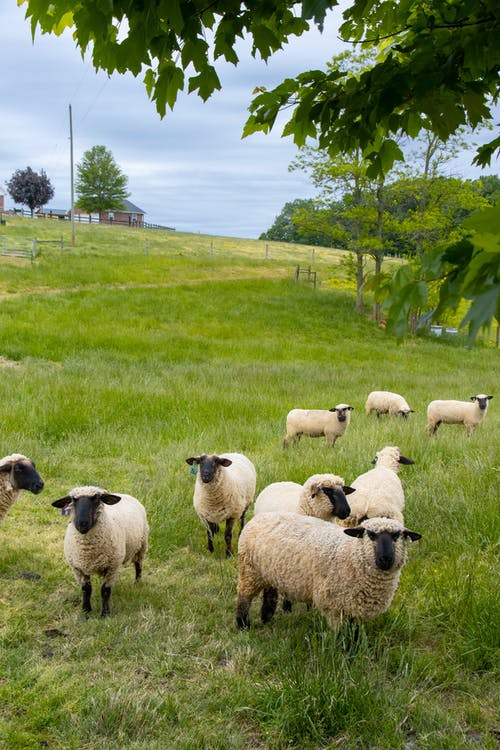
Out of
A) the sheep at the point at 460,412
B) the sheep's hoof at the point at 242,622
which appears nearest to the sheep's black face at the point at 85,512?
the sheep's hoof at the point at 242,622

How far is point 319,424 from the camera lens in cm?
1053

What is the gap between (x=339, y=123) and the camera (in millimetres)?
3951

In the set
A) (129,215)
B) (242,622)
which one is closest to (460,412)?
(242,622)

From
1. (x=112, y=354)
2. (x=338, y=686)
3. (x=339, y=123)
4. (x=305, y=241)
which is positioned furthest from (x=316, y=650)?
(x=305, y=241)

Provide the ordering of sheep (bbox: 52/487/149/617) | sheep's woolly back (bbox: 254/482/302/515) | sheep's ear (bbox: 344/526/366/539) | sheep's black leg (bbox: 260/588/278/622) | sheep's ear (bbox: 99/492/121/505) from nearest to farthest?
sheep's ear (bbox: 344/526/366/539) < sheep's black leg (bbox: 260/588/278/622) < sheep (bbox: 52/487/149/617) < sheep's ear (bbox: 99/492/121/505) < sheep's woolly back (bbox: 254/482/302/515)

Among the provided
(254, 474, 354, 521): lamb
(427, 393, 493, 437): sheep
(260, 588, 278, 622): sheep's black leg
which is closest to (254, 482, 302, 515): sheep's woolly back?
(254, 474, 354, 521): lamb

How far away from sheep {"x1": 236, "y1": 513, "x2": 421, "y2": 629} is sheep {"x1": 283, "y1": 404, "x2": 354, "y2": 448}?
19.0 ft

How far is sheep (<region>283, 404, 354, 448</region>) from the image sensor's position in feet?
34.4

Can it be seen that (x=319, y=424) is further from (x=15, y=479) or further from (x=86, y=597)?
(x=86, y=597)

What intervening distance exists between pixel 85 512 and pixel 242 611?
154 cm

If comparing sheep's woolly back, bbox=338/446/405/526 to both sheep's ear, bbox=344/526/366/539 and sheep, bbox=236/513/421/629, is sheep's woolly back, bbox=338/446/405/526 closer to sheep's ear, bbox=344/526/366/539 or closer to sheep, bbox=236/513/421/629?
sheep, bbox=236/513/421/629

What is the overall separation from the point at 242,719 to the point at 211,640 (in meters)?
0.92

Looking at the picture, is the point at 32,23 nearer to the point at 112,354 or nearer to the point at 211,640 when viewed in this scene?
the point at 211,640

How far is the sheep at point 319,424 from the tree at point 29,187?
69.9 m
